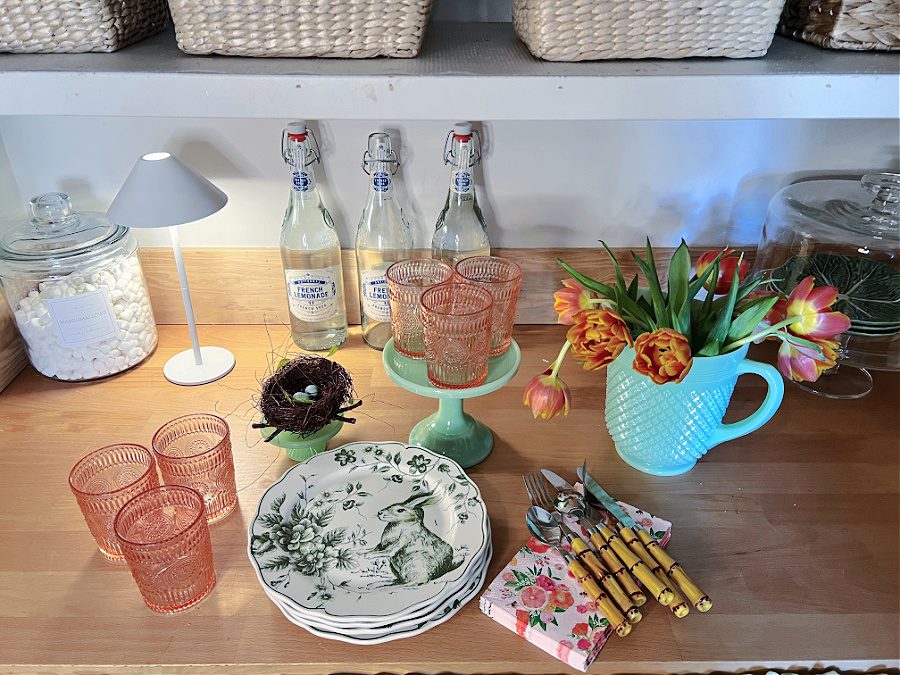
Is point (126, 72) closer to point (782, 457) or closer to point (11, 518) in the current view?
point (11, 518)

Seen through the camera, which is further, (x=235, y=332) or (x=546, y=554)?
(x=235, y=332)

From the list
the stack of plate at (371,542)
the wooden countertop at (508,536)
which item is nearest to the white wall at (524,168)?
the wooden countertop at (508,536)

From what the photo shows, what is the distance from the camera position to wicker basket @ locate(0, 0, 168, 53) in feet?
2.47

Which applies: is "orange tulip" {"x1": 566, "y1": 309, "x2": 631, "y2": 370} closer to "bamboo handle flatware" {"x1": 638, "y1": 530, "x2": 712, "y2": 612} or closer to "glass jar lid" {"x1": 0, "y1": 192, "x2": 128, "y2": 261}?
"bamboo handle flatware" {"x1": 638, "y1": 530, "x2": 712, "y2": 612}

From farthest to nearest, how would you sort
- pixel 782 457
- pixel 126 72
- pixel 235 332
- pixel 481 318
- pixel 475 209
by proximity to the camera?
pixel 235 332, pixel 475 209, pixel 782 457, pixel 481 318, pixel 126 72

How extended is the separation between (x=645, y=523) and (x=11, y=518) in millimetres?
767

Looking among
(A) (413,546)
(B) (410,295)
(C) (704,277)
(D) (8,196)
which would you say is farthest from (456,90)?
(D) (8,196)

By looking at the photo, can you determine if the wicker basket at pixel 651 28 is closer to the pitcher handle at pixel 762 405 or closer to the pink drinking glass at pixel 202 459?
the pitcher handle at pixel 762 405

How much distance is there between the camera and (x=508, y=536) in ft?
2.76

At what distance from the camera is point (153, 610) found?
2.45 feet

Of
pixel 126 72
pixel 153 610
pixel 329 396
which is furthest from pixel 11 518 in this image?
pixel 126 72

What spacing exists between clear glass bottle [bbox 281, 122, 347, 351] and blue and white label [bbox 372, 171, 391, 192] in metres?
0.09

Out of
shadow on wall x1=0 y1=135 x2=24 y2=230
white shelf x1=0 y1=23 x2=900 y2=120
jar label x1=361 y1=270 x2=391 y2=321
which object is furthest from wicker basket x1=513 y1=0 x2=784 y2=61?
shadow on wall x1=0 y1=135 x2=24 y2=230

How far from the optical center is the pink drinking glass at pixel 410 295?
921 mm
